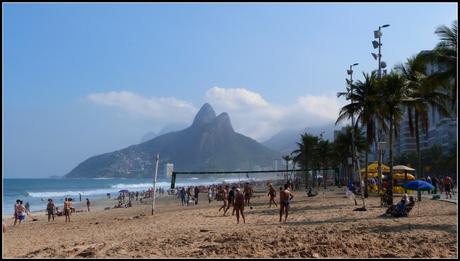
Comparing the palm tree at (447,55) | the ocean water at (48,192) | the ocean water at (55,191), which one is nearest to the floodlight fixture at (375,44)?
the palm tree at (447,55)

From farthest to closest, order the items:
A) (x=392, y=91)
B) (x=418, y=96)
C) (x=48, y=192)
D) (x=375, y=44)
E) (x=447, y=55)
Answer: (x=48, y=192) → (x=375, y=44) → (x=418, y=96) → (x=392, y=91) → (x=447, y=55)

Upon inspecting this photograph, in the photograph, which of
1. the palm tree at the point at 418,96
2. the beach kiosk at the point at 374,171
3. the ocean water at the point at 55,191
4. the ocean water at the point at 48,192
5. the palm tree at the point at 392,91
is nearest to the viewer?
the palm tree at the point at 392,91

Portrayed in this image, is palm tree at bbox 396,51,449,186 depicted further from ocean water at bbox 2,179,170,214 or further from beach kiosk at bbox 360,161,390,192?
ocean water at bbox 2,179,170,214

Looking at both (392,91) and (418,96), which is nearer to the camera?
(392,91)

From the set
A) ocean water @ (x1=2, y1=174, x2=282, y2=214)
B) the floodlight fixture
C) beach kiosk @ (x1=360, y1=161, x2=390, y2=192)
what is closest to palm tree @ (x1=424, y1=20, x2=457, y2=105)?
the floodlight fixture

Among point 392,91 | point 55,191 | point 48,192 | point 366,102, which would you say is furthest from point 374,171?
point 55,191

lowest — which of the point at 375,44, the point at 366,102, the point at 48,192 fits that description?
the point at 48,192

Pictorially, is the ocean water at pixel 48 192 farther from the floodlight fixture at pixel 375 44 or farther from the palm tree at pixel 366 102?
the floodlight fixture at pixel 375 44

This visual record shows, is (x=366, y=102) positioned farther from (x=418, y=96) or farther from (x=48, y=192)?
(x=48, y=192)

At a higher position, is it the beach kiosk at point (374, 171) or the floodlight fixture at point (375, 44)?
the floodlight fixture at point (375, 44)

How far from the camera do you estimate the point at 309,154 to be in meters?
64.6

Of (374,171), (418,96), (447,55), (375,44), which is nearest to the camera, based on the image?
(447,55)

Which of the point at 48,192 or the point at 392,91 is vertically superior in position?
the point at 392,91

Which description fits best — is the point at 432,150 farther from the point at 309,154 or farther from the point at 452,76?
the point at 452,76
